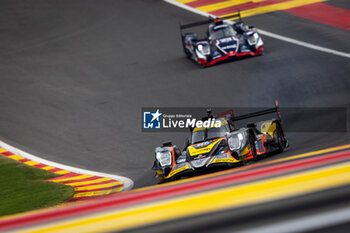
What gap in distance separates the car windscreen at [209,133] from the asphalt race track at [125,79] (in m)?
1.06

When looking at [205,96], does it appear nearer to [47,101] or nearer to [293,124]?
[293,124]

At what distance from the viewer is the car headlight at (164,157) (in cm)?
822

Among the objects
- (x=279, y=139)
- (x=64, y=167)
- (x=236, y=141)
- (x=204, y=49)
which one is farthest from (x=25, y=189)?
(x=204, y=49)

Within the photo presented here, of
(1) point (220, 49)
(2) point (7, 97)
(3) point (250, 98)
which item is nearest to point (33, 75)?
(2) point (7, 97)

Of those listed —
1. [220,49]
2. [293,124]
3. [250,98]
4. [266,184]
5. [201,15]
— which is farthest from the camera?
[201,15]

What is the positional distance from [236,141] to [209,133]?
83cm

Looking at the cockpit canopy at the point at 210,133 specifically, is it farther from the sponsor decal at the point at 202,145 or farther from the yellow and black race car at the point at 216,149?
the sponsor decal at the point at 202,145

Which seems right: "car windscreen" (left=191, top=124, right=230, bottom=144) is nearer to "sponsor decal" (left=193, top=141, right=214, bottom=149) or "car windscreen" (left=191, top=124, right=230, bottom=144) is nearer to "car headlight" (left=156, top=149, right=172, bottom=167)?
"sponsor decal" (left=193, top=141, right=214, bottom=149)

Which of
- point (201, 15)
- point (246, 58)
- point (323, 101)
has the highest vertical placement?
point (201, 15)

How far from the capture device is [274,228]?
185cm

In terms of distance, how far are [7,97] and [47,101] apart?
1.38 meters

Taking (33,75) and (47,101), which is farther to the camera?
(33,75)

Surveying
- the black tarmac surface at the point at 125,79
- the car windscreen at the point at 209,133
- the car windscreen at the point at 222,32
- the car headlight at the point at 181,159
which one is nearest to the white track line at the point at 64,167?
the black tarmac surface at the point at 125,79

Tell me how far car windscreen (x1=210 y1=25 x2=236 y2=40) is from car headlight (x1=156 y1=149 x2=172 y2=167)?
8398 millimetres
